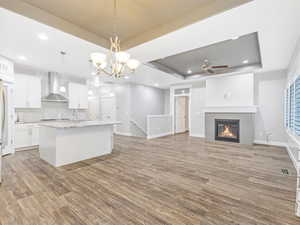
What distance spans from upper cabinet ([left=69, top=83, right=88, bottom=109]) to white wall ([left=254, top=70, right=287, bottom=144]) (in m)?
7.40

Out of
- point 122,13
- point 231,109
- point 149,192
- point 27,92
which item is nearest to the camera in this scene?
point 149,192

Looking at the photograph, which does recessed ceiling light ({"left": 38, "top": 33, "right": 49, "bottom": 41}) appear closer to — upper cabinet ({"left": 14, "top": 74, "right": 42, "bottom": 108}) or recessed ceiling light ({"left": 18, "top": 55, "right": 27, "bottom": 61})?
recessed ceiling light ({"left": 18, "top": 55, "right": 27, "bottom": 61})

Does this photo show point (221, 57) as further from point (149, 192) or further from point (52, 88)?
point (52, 88)

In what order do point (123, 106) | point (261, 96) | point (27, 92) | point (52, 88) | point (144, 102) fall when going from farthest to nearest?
point (144, 102) < point (123, 106) < point (261, 96) < point (52, 88) < point (27, 92)

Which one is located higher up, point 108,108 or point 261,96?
point 261,96

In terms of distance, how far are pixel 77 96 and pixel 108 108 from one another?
242 cm

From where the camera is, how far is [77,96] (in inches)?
250

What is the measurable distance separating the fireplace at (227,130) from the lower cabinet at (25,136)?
714 centimetres

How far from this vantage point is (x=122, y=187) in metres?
2.50

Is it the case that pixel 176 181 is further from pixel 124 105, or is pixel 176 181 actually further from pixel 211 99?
pixel 124 105

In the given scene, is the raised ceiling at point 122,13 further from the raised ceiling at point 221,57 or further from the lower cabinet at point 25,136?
the lower cabinet at point 25,136

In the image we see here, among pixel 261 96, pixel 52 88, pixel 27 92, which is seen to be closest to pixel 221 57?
pixel 261 96

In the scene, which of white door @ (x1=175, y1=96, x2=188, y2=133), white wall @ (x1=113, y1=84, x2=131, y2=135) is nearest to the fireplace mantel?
white door @ (x1=175, y1=96, x2=188, y2=133)

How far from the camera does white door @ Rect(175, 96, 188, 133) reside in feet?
28.1
